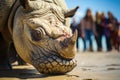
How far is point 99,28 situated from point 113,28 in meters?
0.55

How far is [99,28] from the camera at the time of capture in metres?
13.2

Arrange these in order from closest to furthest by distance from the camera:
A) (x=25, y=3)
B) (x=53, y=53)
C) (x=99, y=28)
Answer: (x=53, y=53)
(x=25, y=3)
(x=99, y=28)

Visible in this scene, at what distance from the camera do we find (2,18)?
4230 mm

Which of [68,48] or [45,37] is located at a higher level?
[45,37]

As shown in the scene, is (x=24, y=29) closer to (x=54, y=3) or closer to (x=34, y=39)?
(x=34, y=39)

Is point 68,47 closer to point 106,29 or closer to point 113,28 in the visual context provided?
point 106,29

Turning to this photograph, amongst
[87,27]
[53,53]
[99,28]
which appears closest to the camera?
[53,53]

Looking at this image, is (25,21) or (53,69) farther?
(25,21)

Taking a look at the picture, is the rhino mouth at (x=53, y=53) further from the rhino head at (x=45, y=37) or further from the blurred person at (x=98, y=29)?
the blurred person at (x=98, y=29)

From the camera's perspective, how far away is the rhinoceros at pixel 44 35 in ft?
11.1

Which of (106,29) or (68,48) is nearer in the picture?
(68,48)

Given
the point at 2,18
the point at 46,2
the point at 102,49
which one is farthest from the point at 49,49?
the point at 102,49

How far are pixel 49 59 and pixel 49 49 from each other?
4.4 inches

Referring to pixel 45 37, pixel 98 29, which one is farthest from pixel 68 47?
pixel 98 29
